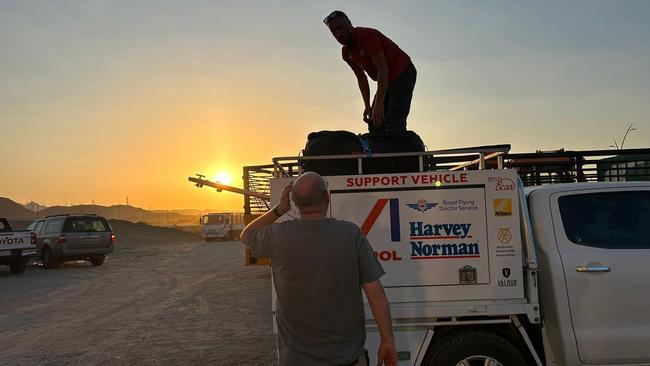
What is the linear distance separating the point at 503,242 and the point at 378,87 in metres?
1.70

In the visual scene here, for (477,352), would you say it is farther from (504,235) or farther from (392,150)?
(392,150)

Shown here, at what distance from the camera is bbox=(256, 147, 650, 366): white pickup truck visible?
4.34 meters

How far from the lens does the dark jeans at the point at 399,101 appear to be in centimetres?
522

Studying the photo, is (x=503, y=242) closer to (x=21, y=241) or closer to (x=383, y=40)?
(x=383, y=40)

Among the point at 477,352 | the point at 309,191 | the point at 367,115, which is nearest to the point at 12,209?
the point at 367,115

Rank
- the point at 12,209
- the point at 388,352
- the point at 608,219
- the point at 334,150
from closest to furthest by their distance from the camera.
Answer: the point at 388,352, the point at 608,219, the point at 334,150, the point at 12,209

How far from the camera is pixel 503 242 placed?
4.38 metres

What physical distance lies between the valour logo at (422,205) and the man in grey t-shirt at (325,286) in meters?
1.31

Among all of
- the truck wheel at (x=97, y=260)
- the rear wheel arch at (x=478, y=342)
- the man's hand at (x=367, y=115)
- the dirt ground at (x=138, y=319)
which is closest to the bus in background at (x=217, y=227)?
the truck wheel at (x=97, y=260)

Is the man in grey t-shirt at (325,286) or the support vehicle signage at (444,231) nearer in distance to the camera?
the man in grey t-shirt at (325,286)

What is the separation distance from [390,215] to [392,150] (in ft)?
2.70

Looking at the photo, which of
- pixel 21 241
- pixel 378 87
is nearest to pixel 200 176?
pixel 378 87

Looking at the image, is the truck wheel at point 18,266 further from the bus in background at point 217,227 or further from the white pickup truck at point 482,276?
the bus in background at point 217,227

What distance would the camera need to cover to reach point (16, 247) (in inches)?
761
